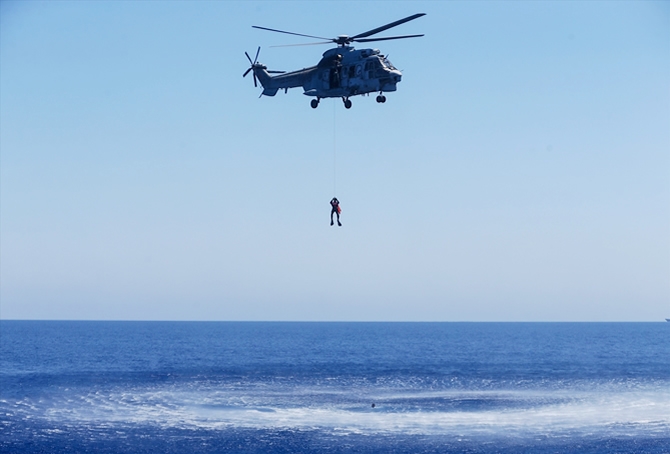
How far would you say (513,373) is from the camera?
121m

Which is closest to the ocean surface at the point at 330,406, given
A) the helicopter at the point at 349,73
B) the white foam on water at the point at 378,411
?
the white foam on water at the point at 378,411

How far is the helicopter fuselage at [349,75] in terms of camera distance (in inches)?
1716

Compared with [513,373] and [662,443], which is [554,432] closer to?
[662,443]

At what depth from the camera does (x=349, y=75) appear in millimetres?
44688

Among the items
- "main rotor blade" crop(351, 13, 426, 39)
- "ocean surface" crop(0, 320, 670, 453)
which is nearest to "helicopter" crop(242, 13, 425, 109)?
"main rotor blade" crop(351, 13, 426, 39)

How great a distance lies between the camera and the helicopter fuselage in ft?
143

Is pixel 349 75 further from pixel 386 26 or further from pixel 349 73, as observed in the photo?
pixel 386 26

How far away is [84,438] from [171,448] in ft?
27.7

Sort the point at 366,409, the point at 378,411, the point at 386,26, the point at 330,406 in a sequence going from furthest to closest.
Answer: the point at 330,406 → the point at 366,409 → the point at 378,411 → the point at 386,26

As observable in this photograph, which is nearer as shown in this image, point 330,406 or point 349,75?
point 349,75

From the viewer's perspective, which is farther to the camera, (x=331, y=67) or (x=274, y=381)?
(x=274, y=381)

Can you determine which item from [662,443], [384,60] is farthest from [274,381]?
[384,60]

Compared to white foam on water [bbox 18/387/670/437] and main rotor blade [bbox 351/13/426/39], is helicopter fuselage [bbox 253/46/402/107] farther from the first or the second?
white foam on water [bbox 18/387/670/437]

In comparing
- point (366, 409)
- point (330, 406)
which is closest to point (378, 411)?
point (366, 409)
